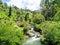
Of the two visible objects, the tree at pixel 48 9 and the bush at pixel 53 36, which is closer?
the bush at pixel 53 36

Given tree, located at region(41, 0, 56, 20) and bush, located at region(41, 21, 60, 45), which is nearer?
bush, located at region(41, 21, 60, 45)

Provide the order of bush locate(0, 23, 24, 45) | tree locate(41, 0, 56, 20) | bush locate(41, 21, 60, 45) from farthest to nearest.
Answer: tree locate(41, 0, 56, 20) < bush locate(41, 21, 60, 45) < bush locate(0, 23, 24, 45)

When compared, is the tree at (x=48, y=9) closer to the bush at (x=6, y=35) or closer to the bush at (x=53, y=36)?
the bush at (x=53, y=36)

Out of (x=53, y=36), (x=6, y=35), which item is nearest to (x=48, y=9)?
(x=53, y=36)

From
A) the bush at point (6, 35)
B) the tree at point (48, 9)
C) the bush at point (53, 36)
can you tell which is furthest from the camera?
the tree at point (48, 9)

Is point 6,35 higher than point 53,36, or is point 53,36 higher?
point 6,35

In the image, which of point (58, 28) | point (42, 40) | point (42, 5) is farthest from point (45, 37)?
point (42, 5)

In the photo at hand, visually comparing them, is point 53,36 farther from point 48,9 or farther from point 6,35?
point 48,9

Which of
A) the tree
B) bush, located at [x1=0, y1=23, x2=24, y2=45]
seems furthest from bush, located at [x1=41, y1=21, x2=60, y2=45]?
the tree

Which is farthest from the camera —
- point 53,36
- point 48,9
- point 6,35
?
point 48,9

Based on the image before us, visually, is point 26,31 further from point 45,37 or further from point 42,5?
point 42,5

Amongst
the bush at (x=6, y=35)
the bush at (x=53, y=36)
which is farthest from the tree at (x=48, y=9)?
the bush at (x=6, y=35)

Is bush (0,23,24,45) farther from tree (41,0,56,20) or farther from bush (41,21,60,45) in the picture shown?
tree (41,0,56,20)

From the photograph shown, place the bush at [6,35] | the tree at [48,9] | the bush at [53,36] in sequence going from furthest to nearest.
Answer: the tree at [48,9] < the bush at [53,36] < the bush at [6,35]
